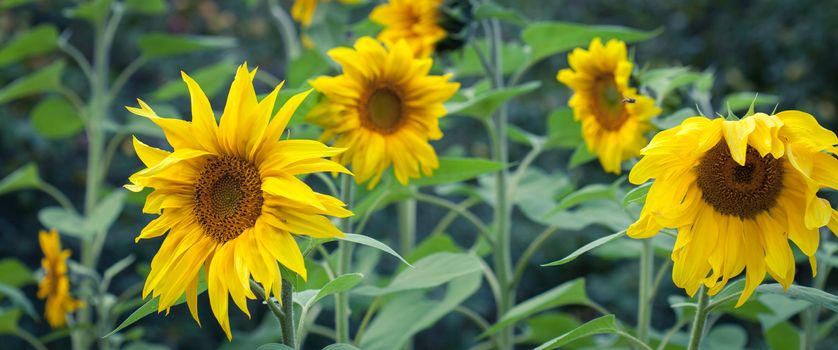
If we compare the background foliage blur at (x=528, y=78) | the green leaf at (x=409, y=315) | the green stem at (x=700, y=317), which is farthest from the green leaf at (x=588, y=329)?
the background foliage blur at (x=528, y=78)

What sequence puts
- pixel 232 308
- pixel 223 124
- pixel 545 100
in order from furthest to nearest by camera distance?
pixel 545 100, pixel 232 308, pixel 223 124

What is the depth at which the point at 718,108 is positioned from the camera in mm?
3322

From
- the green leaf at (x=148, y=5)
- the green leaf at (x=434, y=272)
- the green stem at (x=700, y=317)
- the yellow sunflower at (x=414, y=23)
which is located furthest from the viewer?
the green leaf at (x=148, y=5)

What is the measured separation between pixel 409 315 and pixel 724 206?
530 millimetres

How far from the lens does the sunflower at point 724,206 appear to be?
30.4 inches

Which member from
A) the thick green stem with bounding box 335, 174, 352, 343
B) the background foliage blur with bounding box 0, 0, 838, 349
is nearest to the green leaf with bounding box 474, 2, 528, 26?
the thick green stem with bounding box 335, 174, 352, 343

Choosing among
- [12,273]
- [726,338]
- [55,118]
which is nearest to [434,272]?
[726,338]

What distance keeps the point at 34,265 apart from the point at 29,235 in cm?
13

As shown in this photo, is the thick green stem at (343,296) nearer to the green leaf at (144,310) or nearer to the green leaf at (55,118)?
the green leaf at (144,310)

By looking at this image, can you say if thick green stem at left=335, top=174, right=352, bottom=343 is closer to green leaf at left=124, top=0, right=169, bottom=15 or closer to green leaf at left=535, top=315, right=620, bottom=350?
green leaf at left=535, top=315, right=620, bottom=350

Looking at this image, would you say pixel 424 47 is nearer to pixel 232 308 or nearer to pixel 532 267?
pixel 232 308

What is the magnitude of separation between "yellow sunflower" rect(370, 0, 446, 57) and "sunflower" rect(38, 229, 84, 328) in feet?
2.10

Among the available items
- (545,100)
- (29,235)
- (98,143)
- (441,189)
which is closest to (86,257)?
(98,143)

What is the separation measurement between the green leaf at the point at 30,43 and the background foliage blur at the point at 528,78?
64 centimetres
